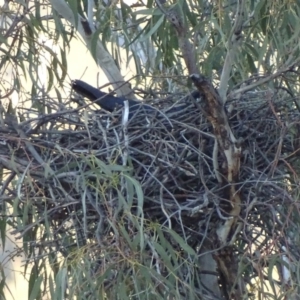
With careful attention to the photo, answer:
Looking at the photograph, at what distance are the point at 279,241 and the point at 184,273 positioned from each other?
15 centimetres

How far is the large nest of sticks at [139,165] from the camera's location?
1.08 metres

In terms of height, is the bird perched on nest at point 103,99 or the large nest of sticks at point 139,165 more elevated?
the bird perched on nest at point 103,99

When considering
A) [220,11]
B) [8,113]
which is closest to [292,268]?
[220,11]

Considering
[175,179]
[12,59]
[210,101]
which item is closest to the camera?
[210,101]

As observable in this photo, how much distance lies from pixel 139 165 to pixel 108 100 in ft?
0.93

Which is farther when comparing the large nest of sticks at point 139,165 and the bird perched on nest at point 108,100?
the bird perched on nest at point 108,100

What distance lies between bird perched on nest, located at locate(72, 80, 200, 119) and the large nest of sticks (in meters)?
0.02

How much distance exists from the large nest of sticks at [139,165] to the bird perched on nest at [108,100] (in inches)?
0.7

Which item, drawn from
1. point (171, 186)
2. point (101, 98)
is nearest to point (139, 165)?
point (171, 186)

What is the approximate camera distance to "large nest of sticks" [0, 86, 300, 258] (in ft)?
3.56

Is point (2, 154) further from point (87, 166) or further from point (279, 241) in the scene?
point (279, 241)

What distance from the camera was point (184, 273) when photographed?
46.0 inches

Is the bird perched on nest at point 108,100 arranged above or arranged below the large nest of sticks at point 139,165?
above

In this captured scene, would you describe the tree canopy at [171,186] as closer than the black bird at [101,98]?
Yes
